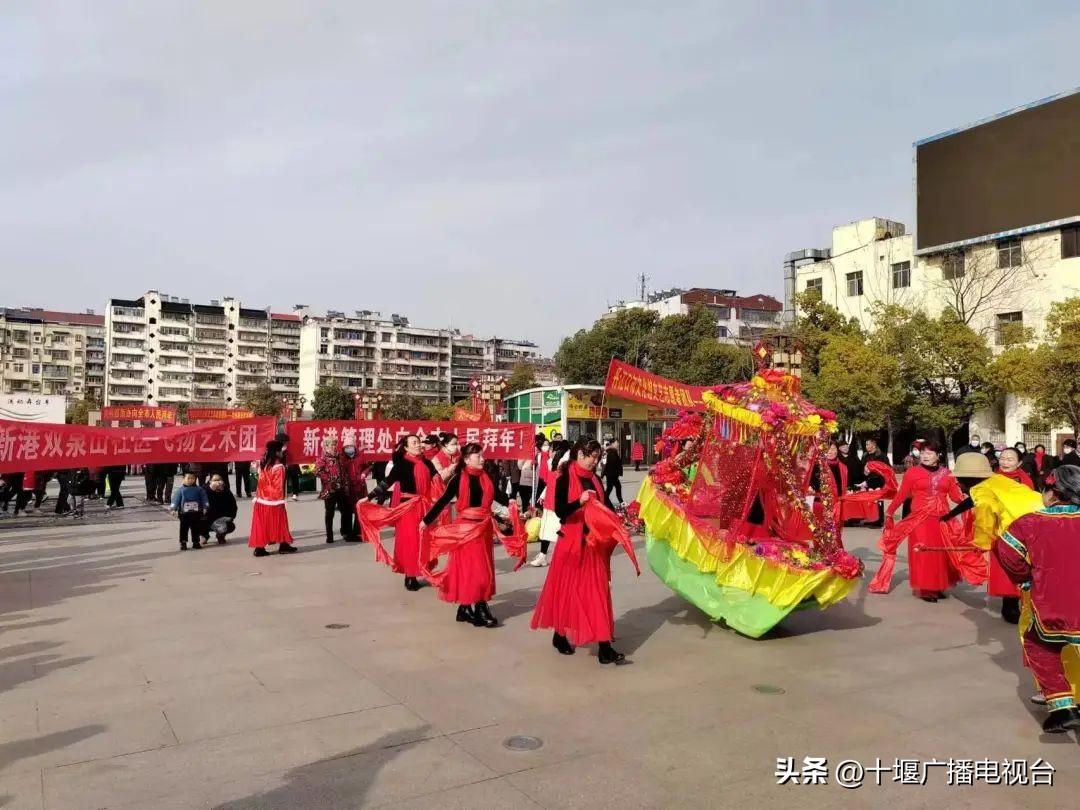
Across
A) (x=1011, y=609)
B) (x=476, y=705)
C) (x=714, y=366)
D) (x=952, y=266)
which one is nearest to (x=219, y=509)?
(x=476, y=705)

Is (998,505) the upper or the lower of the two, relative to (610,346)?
lower

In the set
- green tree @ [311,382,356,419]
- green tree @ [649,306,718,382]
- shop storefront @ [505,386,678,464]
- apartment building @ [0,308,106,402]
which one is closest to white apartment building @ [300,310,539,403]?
green tree @ [311,382,356,419]

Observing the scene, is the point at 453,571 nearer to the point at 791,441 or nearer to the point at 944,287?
the point at 791,441

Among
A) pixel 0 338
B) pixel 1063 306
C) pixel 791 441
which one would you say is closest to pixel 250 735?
pixel 791 441

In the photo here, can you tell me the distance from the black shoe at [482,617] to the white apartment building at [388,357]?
82.1 meters

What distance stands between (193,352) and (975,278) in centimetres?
8310

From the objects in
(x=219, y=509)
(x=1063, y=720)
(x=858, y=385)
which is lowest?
(x=1063, y=720)

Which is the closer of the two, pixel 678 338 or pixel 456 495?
pixel 456 495

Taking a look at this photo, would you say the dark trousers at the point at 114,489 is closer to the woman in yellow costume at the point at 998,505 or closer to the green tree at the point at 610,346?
the woman in yellow costume at the point at 998,505

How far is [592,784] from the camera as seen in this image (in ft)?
13.2

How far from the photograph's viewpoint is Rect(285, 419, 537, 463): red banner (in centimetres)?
1495

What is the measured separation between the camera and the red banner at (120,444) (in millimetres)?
12648

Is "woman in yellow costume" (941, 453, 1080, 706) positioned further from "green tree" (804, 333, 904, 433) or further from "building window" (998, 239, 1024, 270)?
"building window" (998, 239, 1024, 270)

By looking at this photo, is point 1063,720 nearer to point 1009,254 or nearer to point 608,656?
point 608,656
